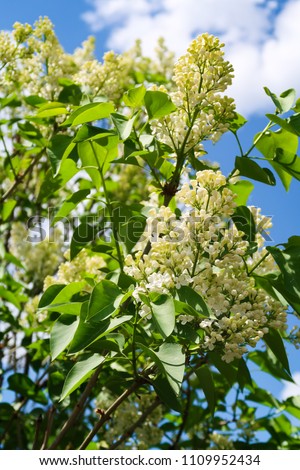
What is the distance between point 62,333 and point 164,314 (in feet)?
1.01

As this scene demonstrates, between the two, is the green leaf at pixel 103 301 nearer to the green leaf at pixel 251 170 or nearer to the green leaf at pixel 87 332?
the green leaf at pixel 87 332

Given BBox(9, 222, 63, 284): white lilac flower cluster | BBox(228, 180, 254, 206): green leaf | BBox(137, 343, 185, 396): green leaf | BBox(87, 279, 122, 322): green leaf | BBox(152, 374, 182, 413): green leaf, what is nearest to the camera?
BBox(137, 343, 185, 396): green leaf

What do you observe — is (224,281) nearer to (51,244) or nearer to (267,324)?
(267,324)

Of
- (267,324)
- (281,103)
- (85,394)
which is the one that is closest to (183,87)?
(281,103)

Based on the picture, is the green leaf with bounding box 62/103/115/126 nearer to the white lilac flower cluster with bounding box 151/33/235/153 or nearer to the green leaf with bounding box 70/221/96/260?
the white lilac flower cluster with bounding box 151/33/235/153

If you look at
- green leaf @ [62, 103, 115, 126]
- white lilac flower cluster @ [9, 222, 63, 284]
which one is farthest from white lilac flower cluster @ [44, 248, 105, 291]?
white lilac flower cluster @ [9, 222, 63, 284]

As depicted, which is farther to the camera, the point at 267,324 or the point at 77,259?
the point at 77,259

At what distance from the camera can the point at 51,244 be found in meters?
3.85

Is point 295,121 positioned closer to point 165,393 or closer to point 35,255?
point 165,393

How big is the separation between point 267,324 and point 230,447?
1.43m

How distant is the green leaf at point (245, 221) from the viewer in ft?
5.72

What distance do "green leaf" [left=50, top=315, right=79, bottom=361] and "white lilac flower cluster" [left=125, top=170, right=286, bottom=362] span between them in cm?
18

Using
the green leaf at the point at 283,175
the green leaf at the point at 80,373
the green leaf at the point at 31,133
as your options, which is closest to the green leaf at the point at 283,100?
the green leaf at the point at 283,175

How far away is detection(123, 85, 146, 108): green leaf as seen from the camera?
169 cm
